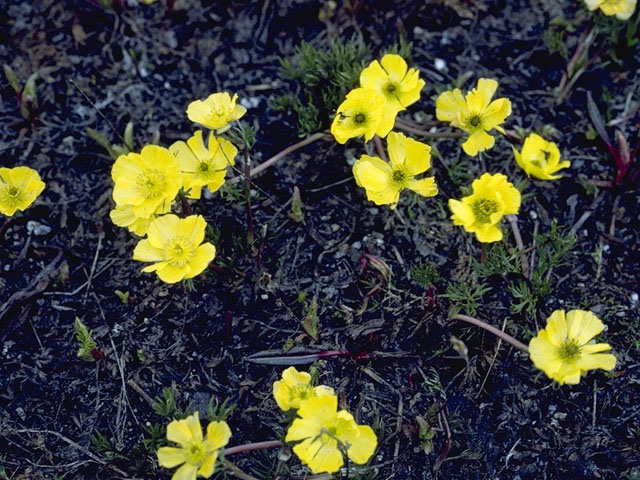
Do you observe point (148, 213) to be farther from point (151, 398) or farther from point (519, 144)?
point (519, 144)

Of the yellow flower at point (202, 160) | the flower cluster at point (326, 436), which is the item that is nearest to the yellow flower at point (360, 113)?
the yellow flower at point (202, 160)

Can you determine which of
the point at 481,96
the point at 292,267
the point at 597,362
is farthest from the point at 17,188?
the point at 597,362

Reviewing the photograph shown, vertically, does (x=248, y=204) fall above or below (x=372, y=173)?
below

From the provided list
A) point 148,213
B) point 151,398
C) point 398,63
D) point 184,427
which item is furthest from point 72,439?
point 398,63

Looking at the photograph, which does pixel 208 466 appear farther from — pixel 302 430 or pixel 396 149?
pixel 396 149

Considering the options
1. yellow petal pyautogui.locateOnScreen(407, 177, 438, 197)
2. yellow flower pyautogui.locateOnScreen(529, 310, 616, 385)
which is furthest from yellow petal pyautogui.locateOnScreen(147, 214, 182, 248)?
yellow flower pyautogui.locateOnScreen(529, 310, 616, 385)

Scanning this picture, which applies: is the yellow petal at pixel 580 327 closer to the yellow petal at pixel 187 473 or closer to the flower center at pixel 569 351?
the flower center at pixel 569 351

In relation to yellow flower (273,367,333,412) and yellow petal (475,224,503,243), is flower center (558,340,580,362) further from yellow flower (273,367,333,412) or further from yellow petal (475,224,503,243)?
yellow flower (273,367,333,412)
